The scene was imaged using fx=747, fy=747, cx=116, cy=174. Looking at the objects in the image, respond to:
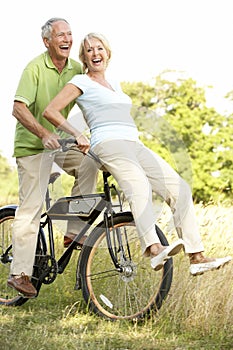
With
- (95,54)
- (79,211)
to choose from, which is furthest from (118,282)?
(95,54)

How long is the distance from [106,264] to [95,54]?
5.10 ft

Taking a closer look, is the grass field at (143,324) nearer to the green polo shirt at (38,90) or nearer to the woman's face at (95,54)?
the green polo shirt at (38,90)

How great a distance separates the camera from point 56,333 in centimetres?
482

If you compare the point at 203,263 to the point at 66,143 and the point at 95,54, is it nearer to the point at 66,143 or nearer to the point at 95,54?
the point at 66,143

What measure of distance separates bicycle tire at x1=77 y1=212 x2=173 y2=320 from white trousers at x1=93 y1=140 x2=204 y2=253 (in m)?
0.21

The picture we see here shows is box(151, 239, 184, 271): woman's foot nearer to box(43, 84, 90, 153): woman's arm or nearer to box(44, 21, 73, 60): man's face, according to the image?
box(43, 84, 90, 153): woman's arm

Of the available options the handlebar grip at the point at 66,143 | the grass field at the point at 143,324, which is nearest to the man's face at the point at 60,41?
the handlebar grip at the point at 66,143

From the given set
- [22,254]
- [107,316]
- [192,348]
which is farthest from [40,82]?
[192,348]

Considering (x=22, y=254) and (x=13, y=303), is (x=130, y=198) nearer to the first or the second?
(x=22, y=254)

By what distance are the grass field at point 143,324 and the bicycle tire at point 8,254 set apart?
0.35 ft

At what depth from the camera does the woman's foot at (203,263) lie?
4566 mm

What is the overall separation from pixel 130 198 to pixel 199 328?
0.96 meters

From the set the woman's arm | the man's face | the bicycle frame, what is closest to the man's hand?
the woman's arm

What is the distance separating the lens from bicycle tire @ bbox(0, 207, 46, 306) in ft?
17.7
